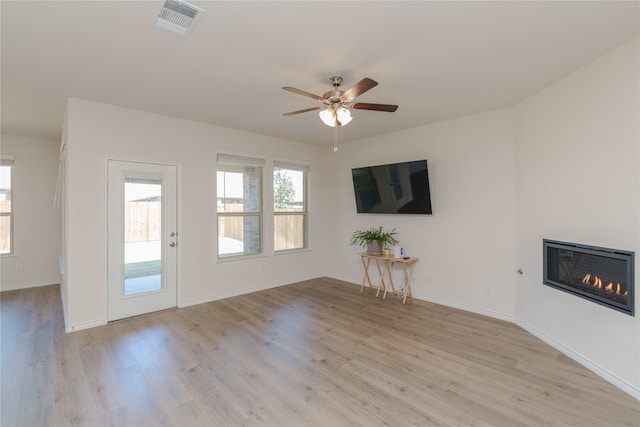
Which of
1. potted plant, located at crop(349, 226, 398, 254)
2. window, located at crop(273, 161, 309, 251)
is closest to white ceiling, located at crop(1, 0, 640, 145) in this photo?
window, located at crop(273, 161, 309, 251)

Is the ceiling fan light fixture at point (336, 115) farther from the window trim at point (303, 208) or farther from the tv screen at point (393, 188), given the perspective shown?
the window trim at point (303, 208)

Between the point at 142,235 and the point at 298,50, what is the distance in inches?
123

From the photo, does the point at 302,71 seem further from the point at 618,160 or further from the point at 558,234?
the point at 558,234

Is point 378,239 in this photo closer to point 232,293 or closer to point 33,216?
point 232,293

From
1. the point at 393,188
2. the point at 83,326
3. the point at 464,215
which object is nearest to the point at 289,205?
the point at 393,188

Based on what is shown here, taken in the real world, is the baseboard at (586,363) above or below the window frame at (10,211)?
below

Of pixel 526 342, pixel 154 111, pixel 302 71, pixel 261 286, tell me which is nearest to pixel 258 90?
pixel 302 71

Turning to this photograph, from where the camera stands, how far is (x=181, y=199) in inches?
171

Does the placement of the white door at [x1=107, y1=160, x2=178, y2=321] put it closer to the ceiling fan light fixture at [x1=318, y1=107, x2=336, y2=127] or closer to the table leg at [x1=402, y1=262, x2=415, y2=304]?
the ceiling fan light fixture at [x1=318, y1=107, x2=336, y2=127]

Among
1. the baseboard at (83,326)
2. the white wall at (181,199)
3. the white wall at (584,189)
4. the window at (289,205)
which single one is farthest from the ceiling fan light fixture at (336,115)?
the baseboard at (83,326)

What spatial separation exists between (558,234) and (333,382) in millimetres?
2619

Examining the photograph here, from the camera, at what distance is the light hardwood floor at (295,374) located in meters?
2.09

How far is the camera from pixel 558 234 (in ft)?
10.1

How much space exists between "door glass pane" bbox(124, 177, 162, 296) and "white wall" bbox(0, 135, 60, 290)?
2961 millimetres
